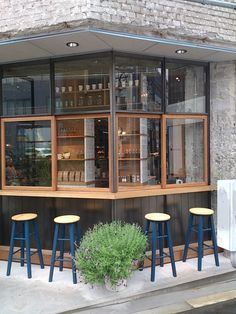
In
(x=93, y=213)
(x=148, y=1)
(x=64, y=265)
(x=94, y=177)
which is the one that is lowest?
(x=64, y=265)

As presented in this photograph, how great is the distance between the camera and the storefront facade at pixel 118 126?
15.8 ft

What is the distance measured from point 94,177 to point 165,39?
2.42 meters

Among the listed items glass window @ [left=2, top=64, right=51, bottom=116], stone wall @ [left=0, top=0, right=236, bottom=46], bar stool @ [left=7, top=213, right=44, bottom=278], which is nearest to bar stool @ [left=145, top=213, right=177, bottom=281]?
bar stool @ [left=7, top=213, right=44, bottom=278]

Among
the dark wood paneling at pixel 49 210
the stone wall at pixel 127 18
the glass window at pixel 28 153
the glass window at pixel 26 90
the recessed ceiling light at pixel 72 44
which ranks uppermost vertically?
the stone wall at pixel 127 18

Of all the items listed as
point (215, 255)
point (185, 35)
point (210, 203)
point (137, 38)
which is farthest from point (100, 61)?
point (215, 255)

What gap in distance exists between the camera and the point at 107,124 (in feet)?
16.1

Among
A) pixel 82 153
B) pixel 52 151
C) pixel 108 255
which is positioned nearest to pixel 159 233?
pixel 108 255

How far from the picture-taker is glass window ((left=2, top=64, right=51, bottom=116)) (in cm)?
520

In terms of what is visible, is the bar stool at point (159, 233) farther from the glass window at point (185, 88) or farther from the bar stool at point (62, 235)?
the glass window at point (185, 88)

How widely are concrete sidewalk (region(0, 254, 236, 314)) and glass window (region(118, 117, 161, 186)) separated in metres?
1.47

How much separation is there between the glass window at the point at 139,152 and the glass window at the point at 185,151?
257mm

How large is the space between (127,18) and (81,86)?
1.42 m

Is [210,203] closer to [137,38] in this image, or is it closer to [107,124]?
[107,124]

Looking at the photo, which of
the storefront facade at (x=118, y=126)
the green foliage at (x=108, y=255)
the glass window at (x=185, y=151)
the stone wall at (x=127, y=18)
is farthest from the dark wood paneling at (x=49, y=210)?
the stone wall at (x=127, y=18)
